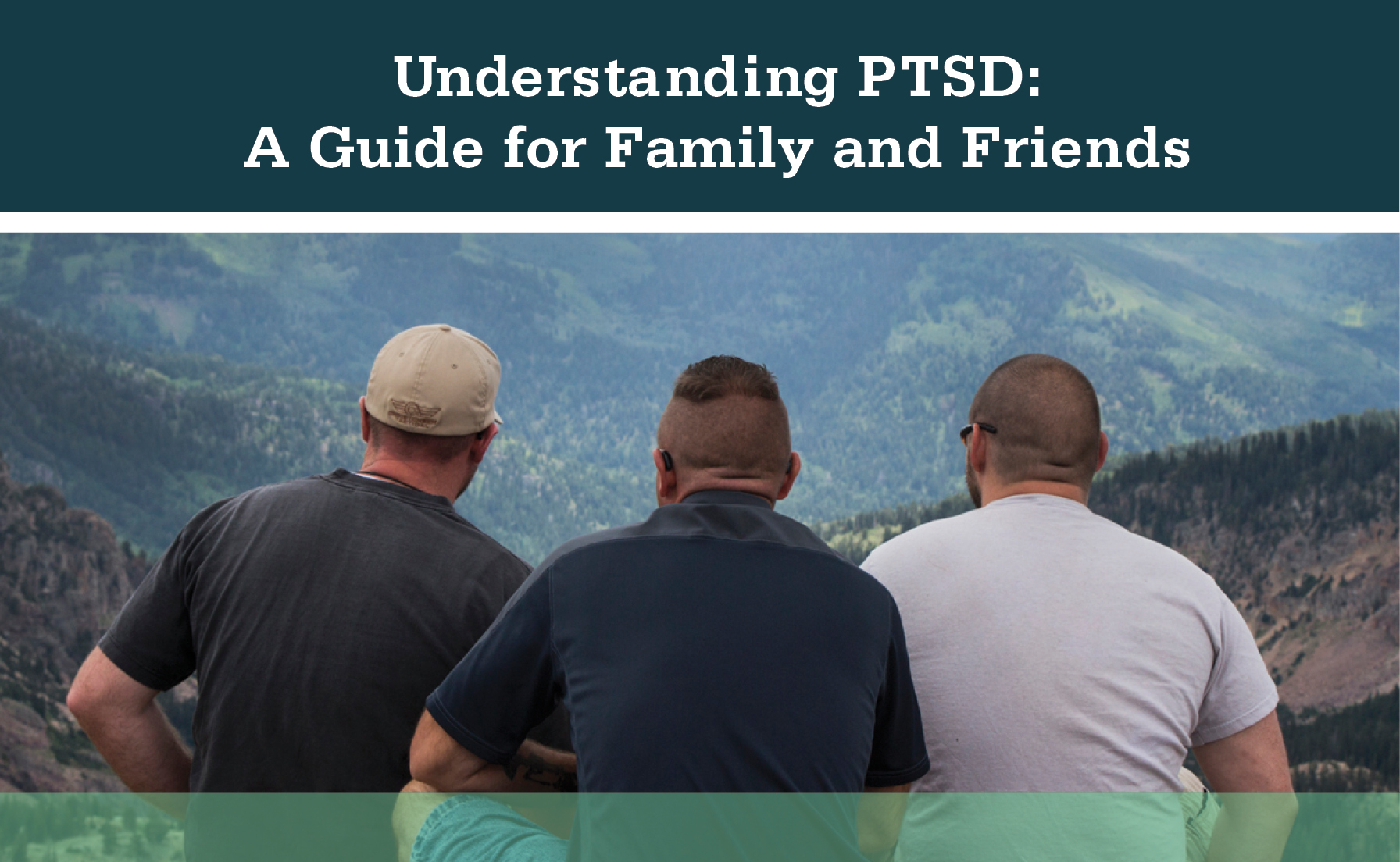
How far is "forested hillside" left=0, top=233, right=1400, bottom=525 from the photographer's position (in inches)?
4193

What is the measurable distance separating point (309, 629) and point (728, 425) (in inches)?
45.1

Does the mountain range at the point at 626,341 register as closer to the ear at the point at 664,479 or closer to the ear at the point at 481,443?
the ear at the point at 481,443

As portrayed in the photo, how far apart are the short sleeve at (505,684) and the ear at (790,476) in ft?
1.92

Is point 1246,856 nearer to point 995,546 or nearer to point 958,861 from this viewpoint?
point 958,861

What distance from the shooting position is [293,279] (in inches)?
4845

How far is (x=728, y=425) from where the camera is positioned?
2.33m

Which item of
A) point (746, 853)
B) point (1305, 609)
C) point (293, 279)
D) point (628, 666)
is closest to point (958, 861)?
point (746, 853)

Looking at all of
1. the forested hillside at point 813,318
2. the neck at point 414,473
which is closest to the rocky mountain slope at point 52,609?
the neck at point 414,473

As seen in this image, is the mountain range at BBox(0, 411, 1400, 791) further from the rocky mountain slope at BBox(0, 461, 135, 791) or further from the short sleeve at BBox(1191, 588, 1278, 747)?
the short sleeve at BBox(1191, 588, 1278, 747)

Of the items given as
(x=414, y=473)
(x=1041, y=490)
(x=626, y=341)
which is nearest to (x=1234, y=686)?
(x=1041, y=490)

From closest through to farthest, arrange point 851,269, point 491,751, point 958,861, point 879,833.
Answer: point 491,751 → point 879,833 → point 958,861 → point 851,269

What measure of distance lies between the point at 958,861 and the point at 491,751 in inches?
47.8

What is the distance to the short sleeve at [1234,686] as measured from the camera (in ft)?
8.79

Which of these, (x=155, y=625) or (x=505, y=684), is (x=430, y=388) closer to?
(x=155, y=625)
